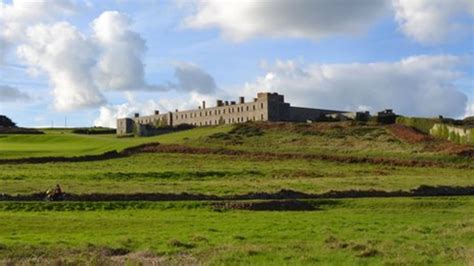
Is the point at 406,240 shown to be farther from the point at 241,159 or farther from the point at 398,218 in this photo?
the point at 241,159

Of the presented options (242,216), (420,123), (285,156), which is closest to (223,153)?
(285,156)

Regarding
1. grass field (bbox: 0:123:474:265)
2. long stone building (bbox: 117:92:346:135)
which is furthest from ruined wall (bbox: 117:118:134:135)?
grass field (bbox: 0:123:474:265)

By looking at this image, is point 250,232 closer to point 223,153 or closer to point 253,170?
point 253,170

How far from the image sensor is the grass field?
Answer: 60.2 ft

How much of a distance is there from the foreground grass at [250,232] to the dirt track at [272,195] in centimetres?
220

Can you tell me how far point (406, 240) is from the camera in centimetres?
2138

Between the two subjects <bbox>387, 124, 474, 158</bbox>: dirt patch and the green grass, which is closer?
<bbox>387, 124, 474, 158</bbox>: dirt patch

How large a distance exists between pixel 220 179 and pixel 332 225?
26937mm

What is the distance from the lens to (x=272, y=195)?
39.4m

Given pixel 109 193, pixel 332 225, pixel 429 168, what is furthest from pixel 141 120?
pixel 332 225

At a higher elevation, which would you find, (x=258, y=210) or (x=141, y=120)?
(x=141, y=120)

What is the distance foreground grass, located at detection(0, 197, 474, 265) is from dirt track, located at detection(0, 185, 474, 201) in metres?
2.20

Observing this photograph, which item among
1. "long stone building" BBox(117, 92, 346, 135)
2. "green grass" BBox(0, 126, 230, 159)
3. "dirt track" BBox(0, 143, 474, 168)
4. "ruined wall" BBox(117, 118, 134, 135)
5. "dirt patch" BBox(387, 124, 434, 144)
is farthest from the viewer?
"ruined wall" BBox(117, 118, 134, 135)

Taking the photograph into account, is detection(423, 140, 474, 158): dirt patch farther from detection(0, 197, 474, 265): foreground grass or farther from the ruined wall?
the ruined wall
